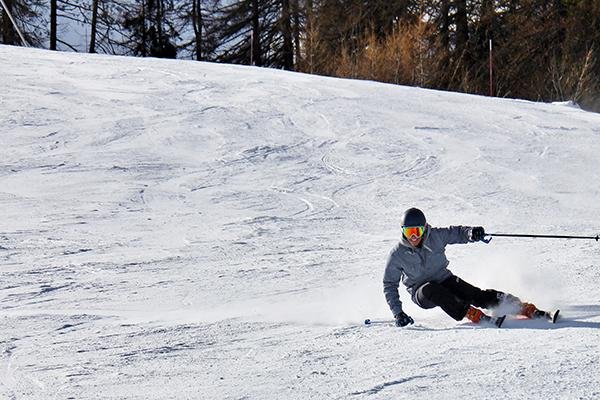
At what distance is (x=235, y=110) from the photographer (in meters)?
15.8

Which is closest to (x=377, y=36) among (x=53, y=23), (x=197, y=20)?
(x=197, y=20)

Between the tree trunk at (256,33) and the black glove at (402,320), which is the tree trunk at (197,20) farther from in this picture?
the black glove at (402,320)

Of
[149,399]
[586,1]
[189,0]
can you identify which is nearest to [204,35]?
[189,0]

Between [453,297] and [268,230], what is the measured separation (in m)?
3.88

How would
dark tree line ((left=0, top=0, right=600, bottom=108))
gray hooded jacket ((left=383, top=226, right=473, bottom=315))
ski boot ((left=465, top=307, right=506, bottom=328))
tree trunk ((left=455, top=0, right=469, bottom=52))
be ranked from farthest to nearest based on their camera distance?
1. tree trunk ((left=455, top=0, right=469, bottom=52))
2. dark tree line ((left=0, top=0, right=600, bottom=108))
3. gray hooded jacket ((left=383, top=226, right=473, bottom=315))
4. ski boot ((left=465, top=307, right=506, bottom=328))

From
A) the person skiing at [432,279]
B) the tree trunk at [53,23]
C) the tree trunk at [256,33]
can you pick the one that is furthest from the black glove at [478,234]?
the tree trunk at [256,33]

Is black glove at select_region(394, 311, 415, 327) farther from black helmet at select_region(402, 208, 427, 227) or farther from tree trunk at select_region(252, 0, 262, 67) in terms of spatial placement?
tree trunk at select_region(252, 0, 262, 67)

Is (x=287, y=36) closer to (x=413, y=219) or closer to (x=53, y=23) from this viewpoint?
(x=53, y=23)

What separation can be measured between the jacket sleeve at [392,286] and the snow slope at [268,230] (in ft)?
0.58

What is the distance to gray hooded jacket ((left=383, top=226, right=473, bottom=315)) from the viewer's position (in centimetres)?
639

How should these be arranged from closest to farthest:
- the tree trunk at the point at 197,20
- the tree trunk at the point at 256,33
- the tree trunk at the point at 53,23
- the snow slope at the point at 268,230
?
the snow slope at the point at 268,230
the tree trunk at the point at 53,23
the tree trunk at the point at 256,33
the tree trunk at the point at 197,20

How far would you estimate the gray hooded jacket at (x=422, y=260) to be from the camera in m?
6.39

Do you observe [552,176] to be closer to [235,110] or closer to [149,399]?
[235,110]

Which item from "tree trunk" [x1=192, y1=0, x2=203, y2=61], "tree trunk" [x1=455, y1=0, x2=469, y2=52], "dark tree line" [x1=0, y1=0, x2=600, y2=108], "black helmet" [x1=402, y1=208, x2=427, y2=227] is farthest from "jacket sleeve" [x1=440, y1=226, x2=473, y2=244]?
"tree trunk" [x1=192, y1=0, x2=203, y2=61]
